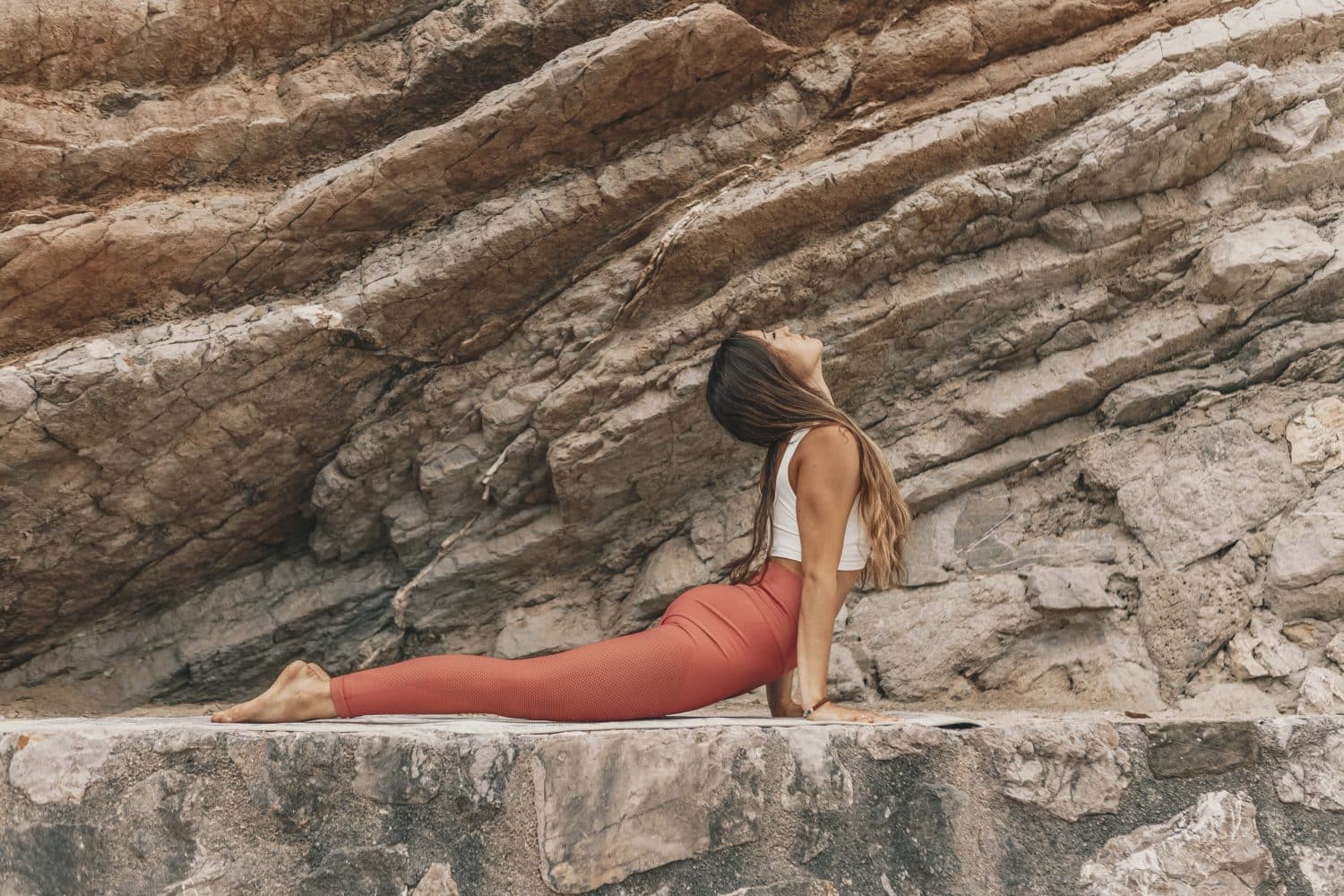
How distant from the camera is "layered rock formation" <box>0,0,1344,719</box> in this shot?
478 cm

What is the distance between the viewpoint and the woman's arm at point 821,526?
3.26m

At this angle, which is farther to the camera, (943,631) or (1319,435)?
(943,631)

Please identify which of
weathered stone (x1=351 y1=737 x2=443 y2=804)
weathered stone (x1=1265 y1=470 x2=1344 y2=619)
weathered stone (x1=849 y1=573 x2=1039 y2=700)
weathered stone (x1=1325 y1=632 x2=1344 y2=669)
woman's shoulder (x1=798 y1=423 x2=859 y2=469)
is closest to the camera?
weathered stone (x1=351 y1=737 x2=443 y2=804)

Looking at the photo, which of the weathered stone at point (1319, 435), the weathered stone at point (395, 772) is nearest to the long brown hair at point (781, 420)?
the weathered stone at point (395, 772)

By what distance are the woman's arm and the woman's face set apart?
0.36 metres

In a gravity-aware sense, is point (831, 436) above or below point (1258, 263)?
above

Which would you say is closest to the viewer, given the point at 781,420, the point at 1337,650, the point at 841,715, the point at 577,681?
the point at 841,715

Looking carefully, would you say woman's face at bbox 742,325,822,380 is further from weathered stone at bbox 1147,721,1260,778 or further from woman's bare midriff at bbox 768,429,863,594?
weathered stone at bbox 1147,721,1260,778

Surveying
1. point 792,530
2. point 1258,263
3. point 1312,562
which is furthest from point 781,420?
point 1258,263

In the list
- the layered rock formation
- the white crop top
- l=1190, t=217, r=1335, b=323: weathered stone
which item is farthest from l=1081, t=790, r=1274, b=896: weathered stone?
l=1190, t=217, r=1335, b=323: weathered stone

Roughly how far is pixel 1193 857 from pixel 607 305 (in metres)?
3.64

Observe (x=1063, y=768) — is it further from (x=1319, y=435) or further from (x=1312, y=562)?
(x=1319, y=435)

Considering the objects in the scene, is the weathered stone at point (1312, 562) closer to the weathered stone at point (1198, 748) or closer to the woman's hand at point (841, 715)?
the weathered stone at point (1198, 748)

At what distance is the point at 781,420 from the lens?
365cm
